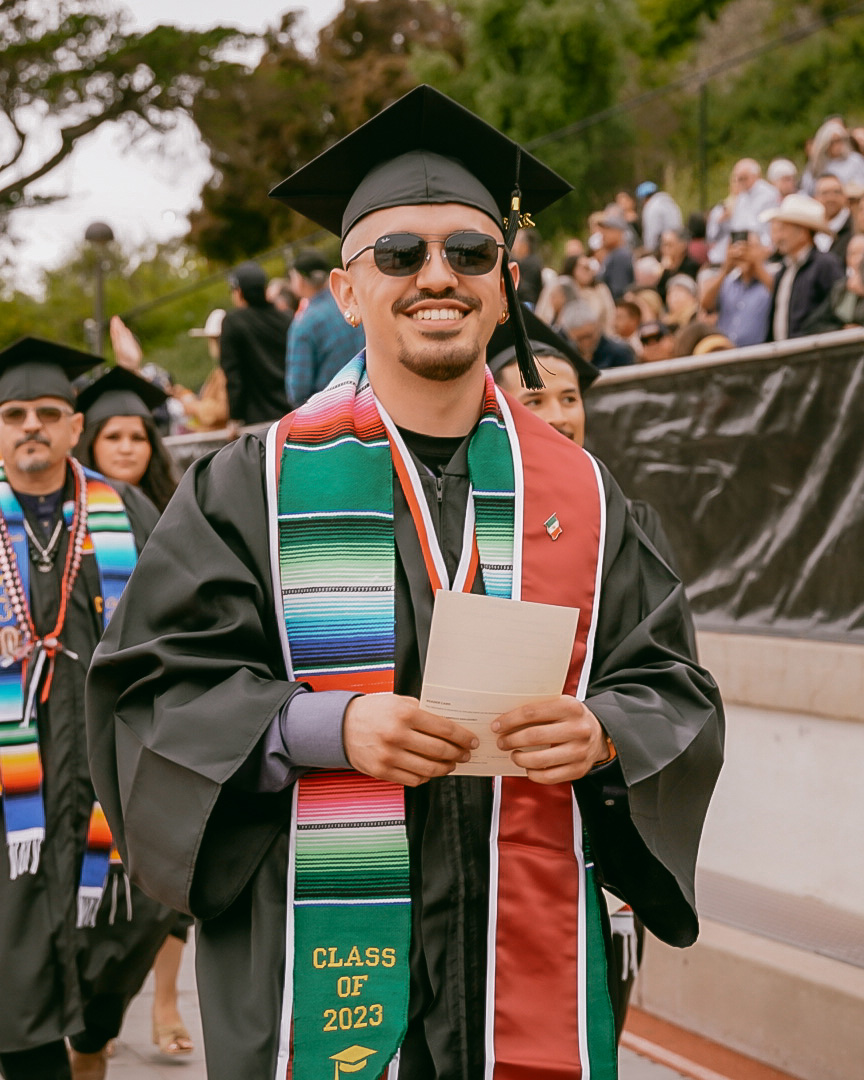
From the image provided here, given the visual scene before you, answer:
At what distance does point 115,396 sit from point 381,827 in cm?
437

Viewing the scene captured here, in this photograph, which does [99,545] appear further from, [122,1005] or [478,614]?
[478,614]

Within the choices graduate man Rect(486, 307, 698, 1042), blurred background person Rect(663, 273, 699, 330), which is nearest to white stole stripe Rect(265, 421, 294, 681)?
graduate man Rect(486, 307, 698, 1042)

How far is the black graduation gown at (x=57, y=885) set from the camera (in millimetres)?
4383

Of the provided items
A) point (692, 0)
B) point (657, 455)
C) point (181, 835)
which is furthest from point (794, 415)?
point (692, 0)

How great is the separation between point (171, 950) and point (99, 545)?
5.94 feet

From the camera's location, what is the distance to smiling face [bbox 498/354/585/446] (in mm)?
4348

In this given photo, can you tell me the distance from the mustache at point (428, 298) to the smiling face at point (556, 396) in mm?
1746

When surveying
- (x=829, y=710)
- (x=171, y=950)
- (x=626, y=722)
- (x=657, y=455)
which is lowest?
(x=171, y=950)

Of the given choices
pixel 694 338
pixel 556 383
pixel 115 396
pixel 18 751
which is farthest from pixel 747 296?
pixel 18 751

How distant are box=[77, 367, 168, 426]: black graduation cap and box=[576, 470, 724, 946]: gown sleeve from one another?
4.03 metres

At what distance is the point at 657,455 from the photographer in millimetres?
7191

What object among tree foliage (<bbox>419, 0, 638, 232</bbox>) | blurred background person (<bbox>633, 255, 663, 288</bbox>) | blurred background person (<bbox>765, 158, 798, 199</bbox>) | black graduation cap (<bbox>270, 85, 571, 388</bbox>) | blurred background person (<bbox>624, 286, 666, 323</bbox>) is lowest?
black graduation cap (<bbox>270, 85, 571, 388</bbox>)

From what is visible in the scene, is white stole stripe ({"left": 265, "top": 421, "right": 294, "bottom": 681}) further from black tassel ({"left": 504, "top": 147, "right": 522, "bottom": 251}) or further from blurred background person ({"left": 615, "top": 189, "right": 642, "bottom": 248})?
blurred background person ({"left": 615, "top": 189, "right": 642, "bottom": 248})

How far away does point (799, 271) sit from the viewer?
26.0 ft
